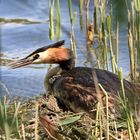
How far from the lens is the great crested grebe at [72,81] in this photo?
4328 mm

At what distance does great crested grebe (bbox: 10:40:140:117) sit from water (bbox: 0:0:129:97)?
415 mm

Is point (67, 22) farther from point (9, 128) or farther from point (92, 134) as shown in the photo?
point (9, 128)

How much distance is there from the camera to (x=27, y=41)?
7266mm

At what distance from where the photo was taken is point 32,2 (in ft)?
28.2

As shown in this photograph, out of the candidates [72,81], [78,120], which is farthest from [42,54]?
[78,120]

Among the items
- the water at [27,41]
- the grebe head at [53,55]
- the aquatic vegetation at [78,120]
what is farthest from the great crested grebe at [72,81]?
the water at [27,41]

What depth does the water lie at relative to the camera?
5988 mm

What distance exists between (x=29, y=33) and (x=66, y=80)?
114 inches

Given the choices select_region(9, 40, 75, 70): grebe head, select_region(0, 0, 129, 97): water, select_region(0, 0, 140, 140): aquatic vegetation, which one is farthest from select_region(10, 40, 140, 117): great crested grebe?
select_region(0, 0, 129, 97): water

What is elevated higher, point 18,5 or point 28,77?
point 18,5

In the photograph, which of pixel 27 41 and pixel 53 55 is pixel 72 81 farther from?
pixel 27 41

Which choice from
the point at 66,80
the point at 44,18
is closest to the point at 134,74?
the point at 66,80

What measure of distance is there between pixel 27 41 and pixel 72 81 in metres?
2.70

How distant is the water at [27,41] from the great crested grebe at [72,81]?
415mm
